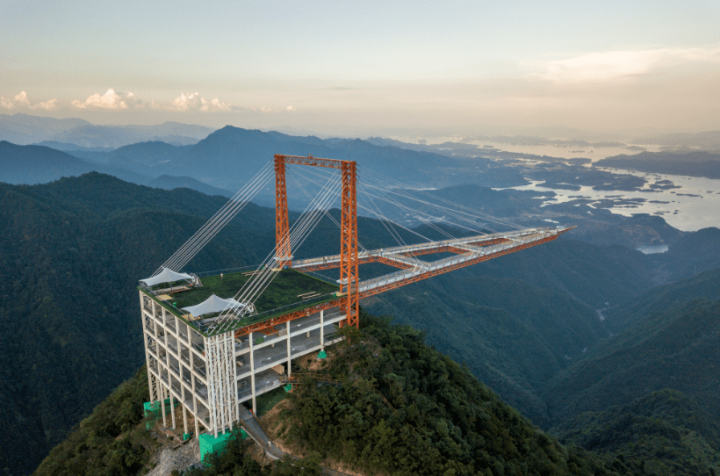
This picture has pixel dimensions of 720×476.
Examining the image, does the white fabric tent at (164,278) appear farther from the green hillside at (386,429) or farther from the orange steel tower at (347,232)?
the green hillside at (386,429)

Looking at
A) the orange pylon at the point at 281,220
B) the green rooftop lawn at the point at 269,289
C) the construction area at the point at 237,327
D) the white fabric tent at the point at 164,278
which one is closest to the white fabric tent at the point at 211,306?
the construction area at the point at 237,327

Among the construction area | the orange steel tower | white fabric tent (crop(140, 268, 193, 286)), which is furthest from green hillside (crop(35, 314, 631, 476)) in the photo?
white fabric tent (crop(140, 268, 193, 286))

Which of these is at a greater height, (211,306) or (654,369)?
(211,306)

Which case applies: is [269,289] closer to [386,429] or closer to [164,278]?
[164,278]

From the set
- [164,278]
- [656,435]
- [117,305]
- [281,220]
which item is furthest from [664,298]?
[117,305]

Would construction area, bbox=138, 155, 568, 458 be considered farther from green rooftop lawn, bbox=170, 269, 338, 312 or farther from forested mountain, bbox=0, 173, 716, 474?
forested mountain, bbox=0, 173, 716, 474
